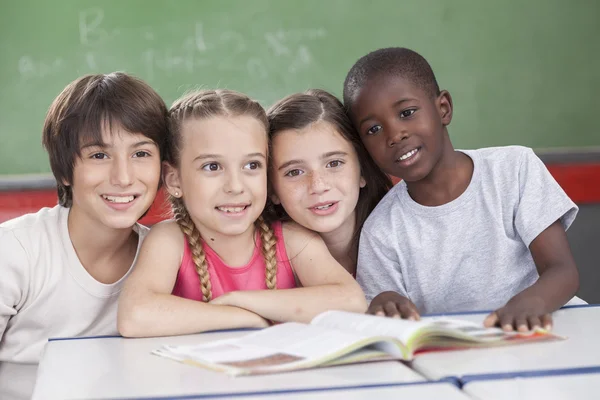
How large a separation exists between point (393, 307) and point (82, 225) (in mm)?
721

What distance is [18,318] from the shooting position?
1.54 m

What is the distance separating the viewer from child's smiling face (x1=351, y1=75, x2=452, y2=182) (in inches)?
61.9

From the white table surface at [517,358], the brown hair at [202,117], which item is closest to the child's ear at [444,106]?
the brown hair at [202,117]

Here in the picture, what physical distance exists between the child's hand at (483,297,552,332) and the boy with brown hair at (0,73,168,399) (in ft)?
2.47

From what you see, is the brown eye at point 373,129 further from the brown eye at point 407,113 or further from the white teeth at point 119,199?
the white teeth at point 119,199

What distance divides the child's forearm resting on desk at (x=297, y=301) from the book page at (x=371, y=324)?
201 millimetres

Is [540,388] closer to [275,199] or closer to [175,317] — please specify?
[175,317]

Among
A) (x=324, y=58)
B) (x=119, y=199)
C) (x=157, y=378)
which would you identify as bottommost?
(x=157, y=378)

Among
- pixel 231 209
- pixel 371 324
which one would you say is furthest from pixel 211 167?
pixel 371 324

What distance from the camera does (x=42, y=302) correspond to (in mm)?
1542

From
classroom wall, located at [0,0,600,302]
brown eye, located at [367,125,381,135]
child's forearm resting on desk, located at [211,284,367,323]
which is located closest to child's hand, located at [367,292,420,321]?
child's forearm resting on desk, located at [211,284,367,323]

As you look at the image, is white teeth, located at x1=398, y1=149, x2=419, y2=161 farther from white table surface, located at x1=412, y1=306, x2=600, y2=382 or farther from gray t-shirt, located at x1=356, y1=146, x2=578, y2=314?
white table surface, located at x1=412, y1=306, x2=600, y2=382

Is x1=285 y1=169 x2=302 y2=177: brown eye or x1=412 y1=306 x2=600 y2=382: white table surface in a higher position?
x1=285 y1=169 x2=302 y2=177: brown eye

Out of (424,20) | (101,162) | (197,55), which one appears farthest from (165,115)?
(424,20)
